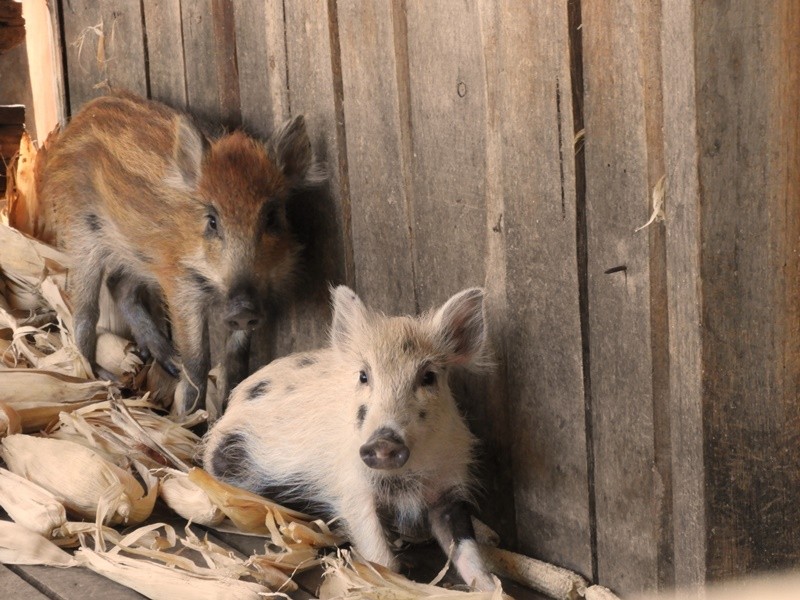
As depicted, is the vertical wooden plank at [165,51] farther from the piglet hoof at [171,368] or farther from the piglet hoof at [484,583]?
the piglet hoof at [484,583]

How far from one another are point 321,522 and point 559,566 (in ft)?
2.47

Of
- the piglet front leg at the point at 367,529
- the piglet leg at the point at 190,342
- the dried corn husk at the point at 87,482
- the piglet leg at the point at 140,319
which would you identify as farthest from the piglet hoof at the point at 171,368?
the piglet front leg at the point at 367,529

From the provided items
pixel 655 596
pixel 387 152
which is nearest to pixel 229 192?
pixel 387 152

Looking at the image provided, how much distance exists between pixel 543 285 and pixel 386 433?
1.96ft

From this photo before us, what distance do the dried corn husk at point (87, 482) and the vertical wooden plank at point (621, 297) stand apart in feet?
4.93

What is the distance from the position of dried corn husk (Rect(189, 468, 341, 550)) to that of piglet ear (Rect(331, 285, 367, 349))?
56cm

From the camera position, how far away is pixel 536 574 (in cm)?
314

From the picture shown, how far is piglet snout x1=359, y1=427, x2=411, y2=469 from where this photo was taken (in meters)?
2.87

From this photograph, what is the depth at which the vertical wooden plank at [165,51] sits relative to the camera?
15.5 feet

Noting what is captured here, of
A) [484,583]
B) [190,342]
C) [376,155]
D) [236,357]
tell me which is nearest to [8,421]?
[190,342]

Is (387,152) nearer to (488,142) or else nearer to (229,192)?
(488,142)

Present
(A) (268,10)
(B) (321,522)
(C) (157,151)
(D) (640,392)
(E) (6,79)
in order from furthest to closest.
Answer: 1. (E) (6,79)
2. (C) (157,151)
3. (A) (268,10)
4. (B) (321,522)
5. (D) (640,392)

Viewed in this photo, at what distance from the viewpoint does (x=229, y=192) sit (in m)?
4.17

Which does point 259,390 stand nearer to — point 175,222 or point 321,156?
point 321,156
